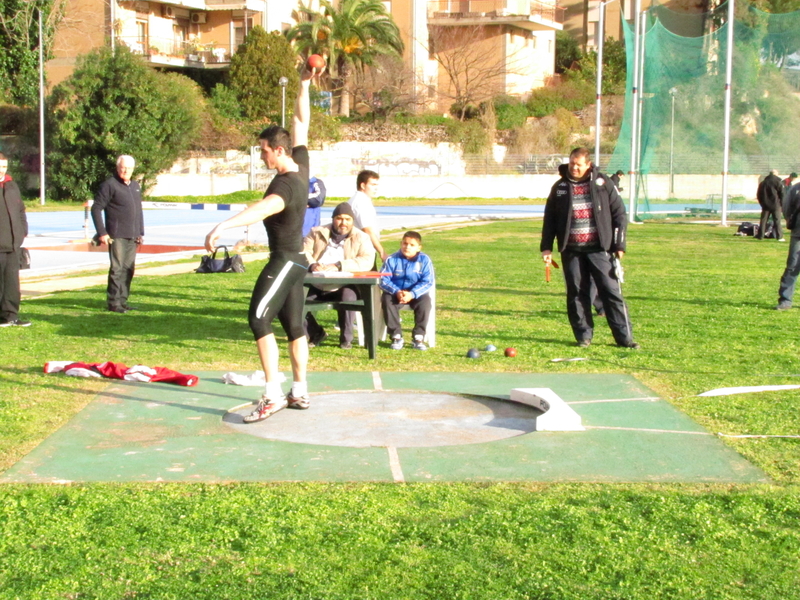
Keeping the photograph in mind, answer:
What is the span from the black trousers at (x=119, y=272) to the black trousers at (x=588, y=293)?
17.2 ft

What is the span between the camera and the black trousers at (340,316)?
31.6 feet

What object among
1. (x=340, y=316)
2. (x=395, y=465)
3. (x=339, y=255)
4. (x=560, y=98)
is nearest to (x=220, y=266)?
(x=339, y=255)

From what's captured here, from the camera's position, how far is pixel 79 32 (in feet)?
175

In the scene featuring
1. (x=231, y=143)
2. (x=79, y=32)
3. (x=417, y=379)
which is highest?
(x=79, y=32)

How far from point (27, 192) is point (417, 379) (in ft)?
143

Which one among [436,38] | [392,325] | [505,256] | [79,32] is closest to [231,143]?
[79,32]

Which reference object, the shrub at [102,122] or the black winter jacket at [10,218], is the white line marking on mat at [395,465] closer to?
the black winter jacket at [10,218]

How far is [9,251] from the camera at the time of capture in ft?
36.0

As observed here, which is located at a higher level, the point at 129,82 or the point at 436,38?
the point at 436,38

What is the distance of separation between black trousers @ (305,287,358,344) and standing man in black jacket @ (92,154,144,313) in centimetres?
317

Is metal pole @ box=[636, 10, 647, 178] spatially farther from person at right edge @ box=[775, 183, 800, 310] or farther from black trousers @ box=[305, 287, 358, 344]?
black trousers @ box=[305, 287, 358, 344]

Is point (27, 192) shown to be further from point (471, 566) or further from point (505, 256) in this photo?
point (471, 566)

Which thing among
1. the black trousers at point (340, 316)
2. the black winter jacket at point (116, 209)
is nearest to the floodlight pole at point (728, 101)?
the black winter jacket at point (116, 209)

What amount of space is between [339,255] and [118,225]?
335cm
